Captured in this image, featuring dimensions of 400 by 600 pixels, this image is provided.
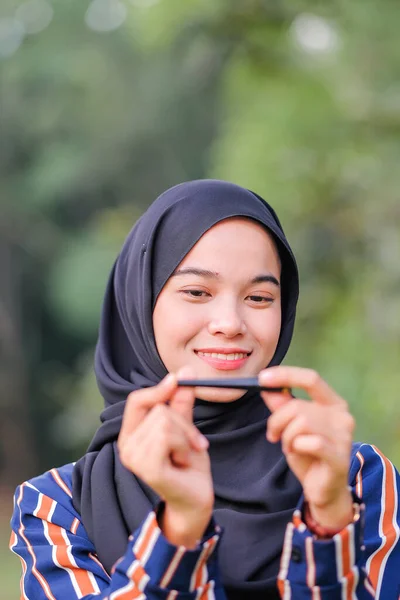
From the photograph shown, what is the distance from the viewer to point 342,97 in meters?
6.17

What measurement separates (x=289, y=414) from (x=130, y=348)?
0.66 metres

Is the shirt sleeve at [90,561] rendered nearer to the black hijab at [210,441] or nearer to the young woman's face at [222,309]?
the black hijab at [210,441]

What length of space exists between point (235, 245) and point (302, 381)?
0.41 meters

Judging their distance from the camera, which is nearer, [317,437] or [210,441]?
[317,437]

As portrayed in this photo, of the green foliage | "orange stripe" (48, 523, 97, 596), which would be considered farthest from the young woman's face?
the green foliage

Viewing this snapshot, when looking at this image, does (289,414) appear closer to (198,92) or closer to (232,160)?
(232,160)

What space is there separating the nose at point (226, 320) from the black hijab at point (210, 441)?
0.12 meters

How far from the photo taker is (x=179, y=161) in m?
12.8

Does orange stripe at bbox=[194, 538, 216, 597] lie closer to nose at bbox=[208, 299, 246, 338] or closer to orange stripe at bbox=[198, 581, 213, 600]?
orange stripe at bbox=[198, 581, 213, 600]

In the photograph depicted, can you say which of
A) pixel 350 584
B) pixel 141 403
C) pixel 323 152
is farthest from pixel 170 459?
pixel 323 152

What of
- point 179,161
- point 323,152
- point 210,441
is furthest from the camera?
point 179,161

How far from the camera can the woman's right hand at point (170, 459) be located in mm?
1177

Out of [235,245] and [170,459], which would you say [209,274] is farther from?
[170,459]

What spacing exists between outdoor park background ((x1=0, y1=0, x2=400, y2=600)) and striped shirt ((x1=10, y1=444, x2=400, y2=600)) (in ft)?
12.2
